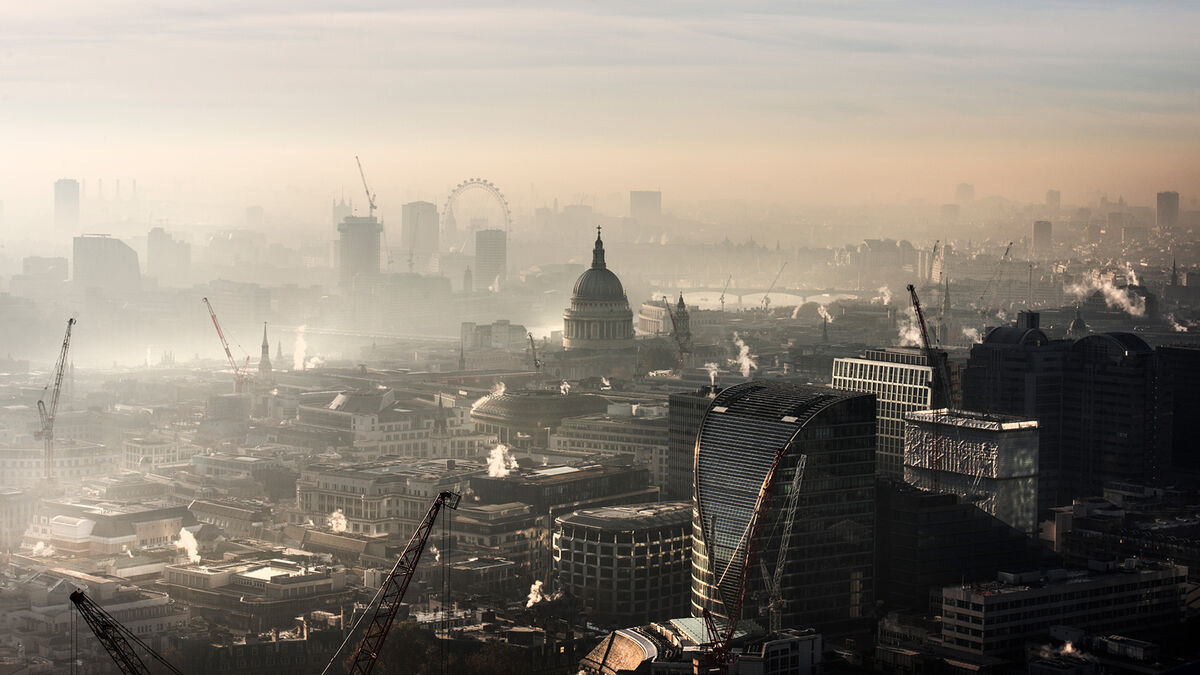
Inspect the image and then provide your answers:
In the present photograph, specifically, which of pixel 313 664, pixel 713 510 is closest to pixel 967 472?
pixel 713 510

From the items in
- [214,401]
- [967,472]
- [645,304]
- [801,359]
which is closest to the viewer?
[967,472]

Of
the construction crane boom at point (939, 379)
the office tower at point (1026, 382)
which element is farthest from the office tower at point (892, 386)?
the office tower at point (1026, 382)

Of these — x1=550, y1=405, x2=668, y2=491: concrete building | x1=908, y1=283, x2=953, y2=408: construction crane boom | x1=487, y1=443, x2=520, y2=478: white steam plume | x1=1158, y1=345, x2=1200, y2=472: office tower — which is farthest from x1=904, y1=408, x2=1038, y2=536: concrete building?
x1=550, y1=405, x2=668, y2=491: concrete building

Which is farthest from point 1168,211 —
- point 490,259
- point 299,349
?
point 490,259

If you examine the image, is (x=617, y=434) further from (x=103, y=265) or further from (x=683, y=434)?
(x=103, y=265)

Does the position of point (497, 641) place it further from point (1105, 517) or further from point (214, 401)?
point (214, 401)

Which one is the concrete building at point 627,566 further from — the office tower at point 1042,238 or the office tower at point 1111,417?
the office tower at point 1042,238

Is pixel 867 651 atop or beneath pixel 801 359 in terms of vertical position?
beneath
